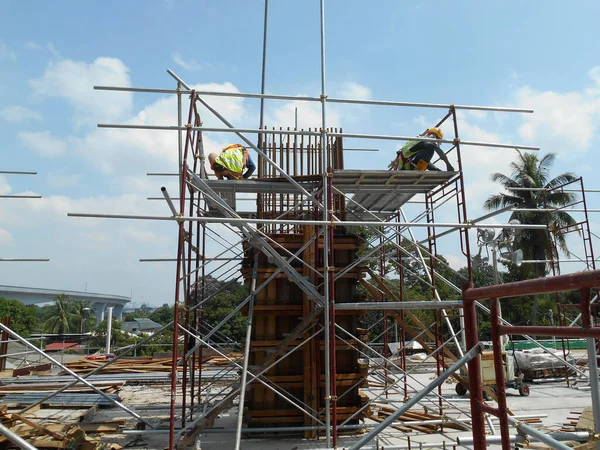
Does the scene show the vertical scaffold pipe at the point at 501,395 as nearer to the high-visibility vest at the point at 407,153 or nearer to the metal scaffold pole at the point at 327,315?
the metal scaffold pole at the point at 327,315

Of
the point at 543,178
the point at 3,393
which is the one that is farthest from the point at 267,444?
the point at 543,178

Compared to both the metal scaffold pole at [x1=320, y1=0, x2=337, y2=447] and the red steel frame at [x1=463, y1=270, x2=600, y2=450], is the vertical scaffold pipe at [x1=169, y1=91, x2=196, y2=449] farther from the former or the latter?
the red steel frame at [x1=463, y1=270, x2=600, y2=450]

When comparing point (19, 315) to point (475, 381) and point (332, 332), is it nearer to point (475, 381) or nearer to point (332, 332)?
Result: point (332, 332)

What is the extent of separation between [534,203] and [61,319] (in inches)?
2114

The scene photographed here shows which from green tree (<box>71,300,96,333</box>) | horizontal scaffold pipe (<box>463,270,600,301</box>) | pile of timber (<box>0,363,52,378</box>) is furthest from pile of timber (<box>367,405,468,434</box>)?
green tree (<box>71,300,96,333</box>)

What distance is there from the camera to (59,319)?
55.8 metres

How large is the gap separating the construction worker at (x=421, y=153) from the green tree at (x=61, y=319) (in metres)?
57.0

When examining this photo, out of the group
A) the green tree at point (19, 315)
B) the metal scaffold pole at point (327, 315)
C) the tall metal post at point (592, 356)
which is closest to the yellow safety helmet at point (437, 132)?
the metal scaffold pole at point (327, 315)

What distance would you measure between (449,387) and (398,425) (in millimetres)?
7191

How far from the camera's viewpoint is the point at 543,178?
31.4m

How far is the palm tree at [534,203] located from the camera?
28562 millimetres

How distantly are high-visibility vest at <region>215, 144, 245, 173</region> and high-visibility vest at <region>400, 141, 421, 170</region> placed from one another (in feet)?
10.3

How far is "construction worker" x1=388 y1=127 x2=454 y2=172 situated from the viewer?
8.54m

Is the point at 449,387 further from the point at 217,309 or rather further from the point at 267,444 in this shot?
the point at 217,309
